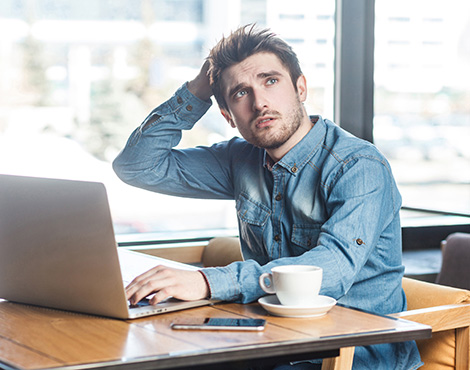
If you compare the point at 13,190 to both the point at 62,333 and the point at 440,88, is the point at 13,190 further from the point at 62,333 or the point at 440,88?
the point at 440,88

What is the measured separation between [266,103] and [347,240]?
50 cm

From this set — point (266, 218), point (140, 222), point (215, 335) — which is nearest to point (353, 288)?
point (266, 218)

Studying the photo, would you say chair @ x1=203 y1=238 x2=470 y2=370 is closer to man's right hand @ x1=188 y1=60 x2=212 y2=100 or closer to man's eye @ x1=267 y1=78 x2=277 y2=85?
man's eye @ x1=267 y1=78 x2=277 y2=85

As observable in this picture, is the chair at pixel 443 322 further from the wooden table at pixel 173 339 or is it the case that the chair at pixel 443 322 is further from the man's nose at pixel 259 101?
the man's nose at pixel 259 101

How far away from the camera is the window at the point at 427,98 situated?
11.1 feet

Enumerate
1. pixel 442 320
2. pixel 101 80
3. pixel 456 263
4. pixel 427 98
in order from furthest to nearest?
1. pixel 427 98
2. pixel 101 80
3. pixel 456 263
4. pixel 442 320

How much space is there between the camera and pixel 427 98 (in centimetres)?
341

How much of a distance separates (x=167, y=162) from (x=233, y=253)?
464 mm

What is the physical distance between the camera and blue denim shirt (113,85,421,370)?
5.08 feet

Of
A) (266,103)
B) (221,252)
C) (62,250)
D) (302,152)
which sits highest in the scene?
(266,103)

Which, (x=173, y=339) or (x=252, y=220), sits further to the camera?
(x=252, y=220)

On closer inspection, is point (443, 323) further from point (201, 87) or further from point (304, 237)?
point (201, 87)

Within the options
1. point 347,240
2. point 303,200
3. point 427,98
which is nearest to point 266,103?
point 303,200

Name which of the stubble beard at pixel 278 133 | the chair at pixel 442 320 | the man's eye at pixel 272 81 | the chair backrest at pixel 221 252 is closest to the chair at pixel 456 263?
the chair at pixel 442 320
